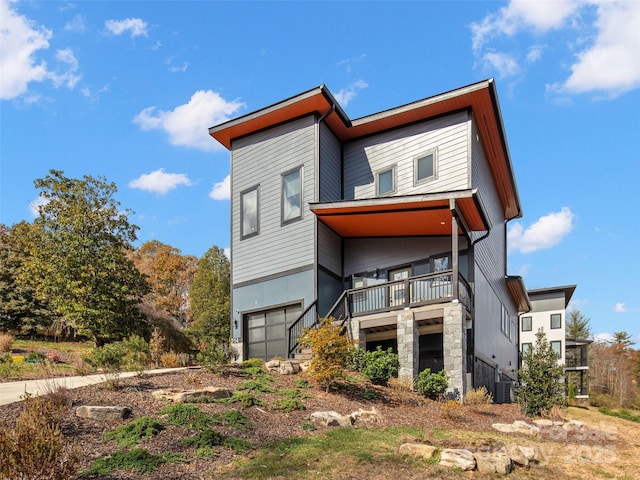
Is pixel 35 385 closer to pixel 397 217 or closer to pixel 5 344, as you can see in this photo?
pixel 5 344

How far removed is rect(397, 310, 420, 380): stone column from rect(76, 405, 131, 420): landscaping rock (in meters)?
8.10

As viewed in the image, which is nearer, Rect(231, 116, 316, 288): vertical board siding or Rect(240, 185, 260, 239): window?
Rect(231, 116, 316, 288): vertical board siding

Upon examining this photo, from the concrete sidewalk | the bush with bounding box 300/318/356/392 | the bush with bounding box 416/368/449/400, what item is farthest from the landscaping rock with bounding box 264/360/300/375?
the concrete sidewalk

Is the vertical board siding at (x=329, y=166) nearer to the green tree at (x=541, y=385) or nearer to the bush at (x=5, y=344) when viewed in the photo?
the green tree at (x=541, y=385)

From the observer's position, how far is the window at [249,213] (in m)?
19.2

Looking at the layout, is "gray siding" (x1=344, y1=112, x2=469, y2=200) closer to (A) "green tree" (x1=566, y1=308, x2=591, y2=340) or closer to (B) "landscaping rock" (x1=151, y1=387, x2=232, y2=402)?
(B) "landscaping rock" (x1=151, y1=387, x2=232, y2=402)

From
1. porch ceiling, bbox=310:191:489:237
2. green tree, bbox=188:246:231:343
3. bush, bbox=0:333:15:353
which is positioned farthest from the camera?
green tree, bbox=188:246:231:343

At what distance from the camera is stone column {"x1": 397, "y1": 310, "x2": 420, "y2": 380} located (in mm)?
14516

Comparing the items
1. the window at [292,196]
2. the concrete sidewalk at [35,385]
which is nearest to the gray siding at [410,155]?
the window at [292,196]

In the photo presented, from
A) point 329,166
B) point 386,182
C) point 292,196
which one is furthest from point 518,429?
point 329,166

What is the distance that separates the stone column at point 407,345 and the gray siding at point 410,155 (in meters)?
4.34

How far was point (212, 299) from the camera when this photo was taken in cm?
3347

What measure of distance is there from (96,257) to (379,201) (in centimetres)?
1263

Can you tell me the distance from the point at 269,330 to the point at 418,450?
430 inches
